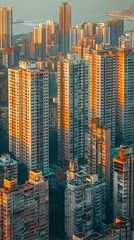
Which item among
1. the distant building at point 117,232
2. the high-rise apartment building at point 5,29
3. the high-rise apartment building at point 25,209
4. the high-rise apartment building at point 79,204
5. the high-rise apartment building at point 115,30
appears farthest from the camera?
the high-rise apartment building at point 5,29

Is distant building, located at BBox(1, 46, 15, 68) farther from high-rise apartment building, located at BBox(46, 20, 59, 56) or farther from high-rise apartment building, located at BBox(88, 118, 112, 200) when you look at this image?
high-rise apartment building, located at BBox(88, 118, 112, 200)

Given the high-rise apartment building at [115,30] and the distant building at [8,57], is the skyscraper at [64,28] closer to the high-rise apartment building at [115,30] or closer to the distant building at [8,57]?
the high-rise apartment building at [115,30]

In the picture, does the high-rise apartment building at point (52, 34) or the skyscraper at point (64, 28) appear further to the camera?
the high-rise apartment building at point (52, 34)

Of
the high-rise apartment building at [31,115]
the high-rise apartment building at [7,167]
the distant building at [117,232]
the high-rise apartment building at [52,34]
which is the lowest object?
the distant building at [117,232]

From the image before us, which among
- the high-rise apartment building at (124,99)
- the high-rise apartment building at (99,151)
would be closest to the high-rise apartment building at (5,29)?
the high-rise apartment building at (124,99)

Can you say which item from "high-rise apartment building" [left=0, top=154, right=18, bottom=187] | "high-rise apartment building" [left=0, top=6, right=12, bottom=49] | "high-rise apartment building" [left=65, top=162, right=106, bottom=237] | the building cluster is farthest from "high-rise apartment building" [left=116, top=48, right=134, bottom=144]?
"high-rise apartment building" [left=0, top=6, right=12, bottom=49]

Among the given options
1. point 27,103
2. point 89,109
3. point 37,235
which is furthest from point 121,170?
point 89,109

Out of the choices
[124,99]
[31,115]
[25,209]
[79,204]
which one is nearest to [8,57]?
[124,99]

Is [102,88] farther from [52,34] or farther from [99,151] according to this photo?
[52,34]
